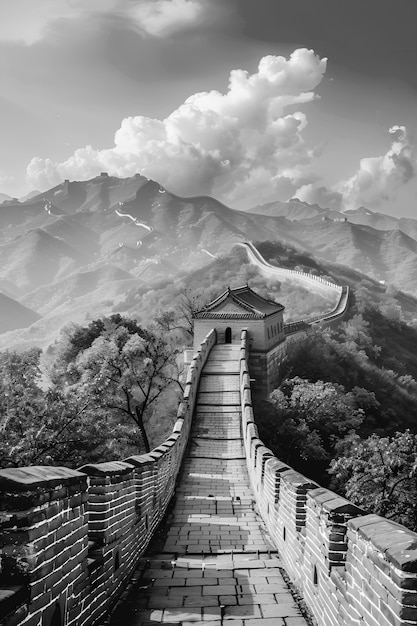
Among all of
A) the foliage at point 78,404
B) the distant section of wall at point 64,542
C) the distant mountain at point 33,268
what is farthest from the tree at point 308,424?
the distant mountain at point 33,268

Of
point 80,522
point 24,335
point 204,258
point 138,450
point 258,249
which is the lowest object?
point 138,450

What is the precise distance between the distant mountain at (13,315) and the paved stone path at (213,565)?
131 meters

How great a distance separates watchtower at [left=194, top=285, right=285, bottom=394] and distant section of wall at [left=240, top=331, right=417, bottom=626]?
20.8 metres

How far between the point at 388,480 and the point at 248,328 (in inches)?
593

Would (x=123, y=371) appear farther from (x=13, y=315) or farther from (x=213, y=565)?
(x=13, y=315)

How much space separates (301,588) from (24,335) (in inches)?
4881

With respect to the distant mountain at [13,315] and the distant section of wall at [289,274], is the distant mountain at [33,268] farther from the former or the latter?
the distant section of wall at [289,274]

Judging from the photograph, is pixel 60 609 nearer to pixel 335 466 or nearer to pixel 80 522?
pixel 80 522

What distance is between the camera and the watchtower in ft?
94.1

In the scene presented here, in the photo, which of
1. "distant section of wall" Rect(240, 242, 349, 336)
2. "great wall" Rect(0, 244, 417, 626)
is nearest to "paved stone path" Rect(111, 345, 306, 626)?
"great wall" Rect(0, 244, 417, 626)

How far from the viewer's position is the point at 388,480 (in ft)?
47.1

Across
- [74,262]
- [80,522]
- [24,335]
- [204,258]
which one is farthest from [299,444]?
[74,262]

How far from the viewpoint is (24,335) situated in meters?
122

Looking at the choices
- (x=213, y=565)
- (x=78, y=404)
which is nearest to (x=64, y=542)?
(x=213, y=565)
